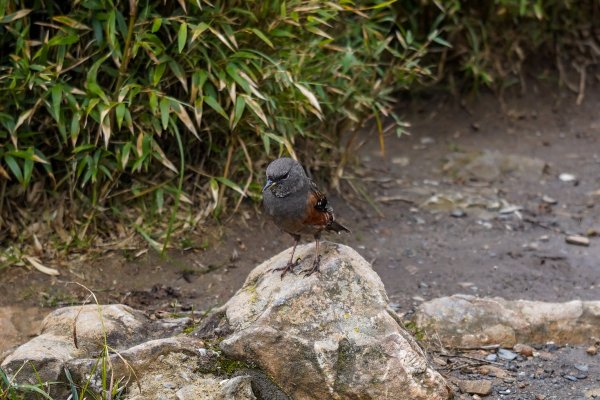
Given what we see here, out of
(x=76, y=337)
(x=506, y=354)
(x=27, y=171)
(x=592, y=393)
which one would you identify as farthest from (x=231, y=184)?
(x=592, y=393)

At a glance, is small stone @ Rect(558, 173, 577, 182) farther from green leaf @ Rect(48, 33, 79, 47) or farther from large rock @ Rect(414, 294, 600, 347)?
green leaf @ Rect(48, 33, 79, 47)

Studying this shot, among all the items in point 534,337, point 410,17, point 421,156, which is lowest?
point 421,156

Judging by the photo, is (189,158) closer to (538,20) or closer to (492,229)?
(492,229)

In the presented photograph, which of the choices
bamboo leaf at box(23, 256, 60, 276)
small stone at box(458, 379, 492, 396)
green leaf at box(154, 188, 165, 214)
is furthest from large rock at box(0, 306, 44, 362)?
small stone at box(458, 379, 492, 396)

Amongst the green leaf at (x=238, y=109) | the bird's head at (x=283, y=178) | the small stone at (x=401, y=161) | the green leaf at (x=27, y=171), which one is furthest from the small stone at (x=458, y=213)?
the green leaf at (x=27, y=171)

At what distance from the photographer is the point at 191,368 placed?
3.85 meters

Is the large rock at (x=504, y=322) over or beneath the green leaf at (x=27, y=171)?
beneath

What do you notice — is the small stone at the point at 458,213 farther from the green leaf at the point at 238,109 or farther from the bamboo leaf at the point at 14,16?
the bamboo leaf at the point at 14,16

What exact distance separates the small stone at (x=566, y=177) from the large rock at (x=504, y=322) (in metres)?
2.64

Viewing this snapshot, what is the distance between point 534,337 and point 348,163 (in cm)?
254

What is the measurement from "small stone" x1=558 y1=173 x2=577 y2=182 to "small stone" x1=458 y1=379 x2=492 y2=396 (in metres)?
3.48

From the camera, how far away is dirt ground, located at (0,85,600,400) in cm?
517

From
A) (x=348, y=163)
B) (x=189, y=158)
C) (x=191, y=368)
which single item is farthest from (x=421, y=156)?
(x=191, y=368)

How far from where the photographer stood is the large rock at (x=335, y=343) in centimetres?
370
